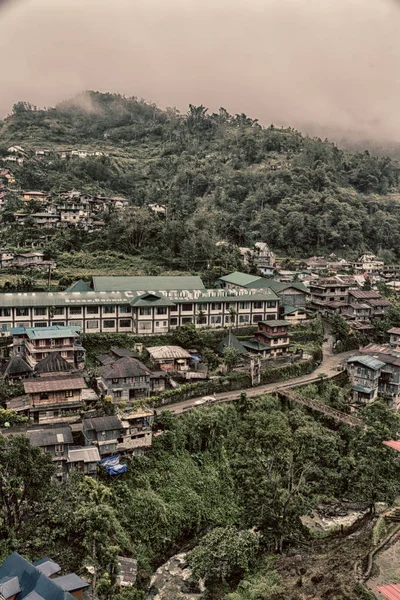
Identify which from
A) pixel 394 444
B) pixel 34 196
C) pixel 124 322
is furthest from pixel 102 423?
pixel 34 196

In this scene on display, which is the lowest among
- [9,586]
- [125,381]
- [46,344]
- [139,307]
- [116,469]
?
[116,469]

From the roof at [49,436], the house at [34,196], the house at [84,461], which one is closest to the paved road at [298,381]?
the house at [84,461]

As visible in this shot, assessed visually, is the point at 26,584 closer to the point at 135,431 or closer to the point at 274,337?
the point at 135,431

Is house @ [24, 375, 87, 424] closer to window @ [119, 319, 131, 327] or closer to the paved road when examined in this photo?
the paved road

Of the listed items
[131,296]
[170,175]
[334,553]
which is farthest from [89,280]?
[170,175]

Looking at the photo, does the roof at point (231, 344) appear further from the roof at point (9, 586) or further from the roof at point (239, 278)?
the roof at point (9, 586)
